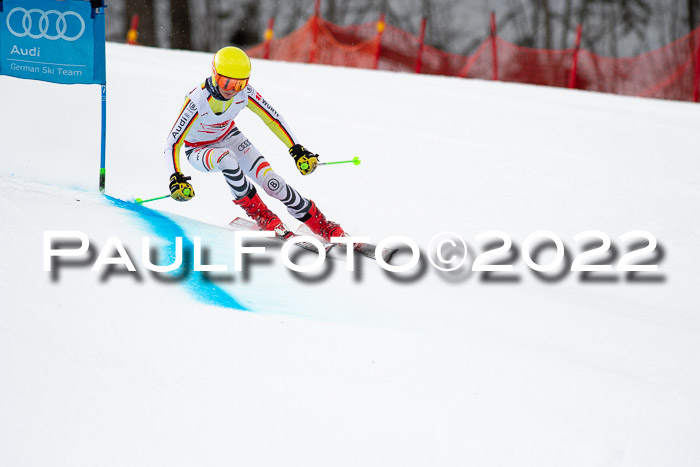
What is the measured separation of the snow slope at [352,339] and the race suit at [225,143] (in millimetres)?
439

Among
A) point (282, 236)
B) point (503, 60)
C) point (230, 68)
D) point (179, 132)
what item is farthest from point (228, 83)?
point (503, 60)

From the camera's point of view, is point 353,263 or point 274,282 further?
point 353,263

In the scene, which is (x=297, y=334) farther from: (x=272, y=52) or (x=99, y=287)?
(x=272, y=52)

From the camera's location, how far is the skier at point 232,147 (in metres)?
4.36

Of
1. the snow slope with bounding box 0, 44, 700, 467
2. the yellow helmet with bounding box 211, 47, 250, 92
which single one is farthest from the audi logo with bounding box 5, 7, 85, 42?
the yellow helmet with bounding box 211, 47, 250, 92

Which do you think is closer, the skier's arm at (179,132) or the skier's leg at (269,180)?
the skier's arm at (179,132)

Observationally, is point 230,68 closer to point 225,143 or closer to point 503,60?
point 225,143

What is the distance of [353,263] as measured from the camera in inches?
169

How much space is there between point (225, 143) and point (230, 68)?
71 centimetres

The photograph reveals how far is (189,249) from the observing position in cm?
400

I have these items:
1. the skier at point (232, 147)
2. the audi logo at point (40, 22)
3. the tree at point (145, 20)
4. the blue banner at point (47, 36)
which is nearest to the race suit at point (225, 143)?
the skier at point (232, 147)

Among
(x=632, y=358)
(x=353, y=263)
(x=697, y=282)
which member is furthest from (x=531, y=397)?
(x=697, y=282)

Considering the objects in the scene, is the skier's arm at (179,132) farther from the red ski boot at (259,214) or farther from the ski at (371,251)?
the ski at (371,251)

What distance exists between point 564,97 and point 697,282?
5.34 metres
